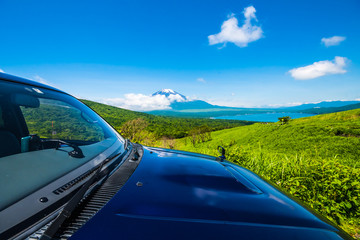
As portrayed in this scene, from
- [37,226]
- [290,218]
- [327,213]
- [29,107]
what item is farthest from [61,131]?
[327,213]

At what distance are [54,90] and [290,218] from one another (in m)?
2.29

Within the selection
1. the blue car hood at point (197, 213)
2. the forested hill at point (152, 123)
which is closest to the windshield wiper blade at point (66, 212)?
the blue car hood at point (197, 213)

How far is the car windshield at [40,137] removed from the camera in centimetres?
92

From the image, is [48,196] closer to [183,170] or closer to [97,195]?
[97,195]

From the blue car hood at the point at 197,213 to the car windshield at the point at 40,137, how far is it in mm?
466

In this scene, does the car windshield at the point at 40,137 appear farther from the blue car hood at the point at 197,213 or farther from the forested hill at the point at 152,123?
the forested hill at the point at 152,123

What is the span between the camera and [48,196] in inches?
30.9

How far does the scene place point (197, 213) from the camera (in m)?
0.80

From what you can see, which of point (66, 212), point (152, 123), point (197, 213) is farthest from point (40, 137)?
point (152, 123)

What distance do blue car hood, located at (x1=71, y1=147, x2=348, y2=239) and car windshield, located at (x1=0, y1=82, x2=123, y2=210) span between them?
466 mm

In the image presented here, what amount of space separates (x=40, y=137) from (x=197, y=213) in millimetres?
1534

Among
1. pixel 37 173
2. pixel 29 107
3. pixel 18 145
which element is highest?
pixel 29 107

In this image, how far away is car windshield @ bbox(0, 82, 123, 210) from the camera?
0.92 m

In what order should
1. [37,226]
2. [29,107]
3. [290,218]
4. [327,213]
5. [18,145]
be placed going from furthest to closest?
[327,213] < [29,107] < [18,145] < [290,218] < [37,226]
